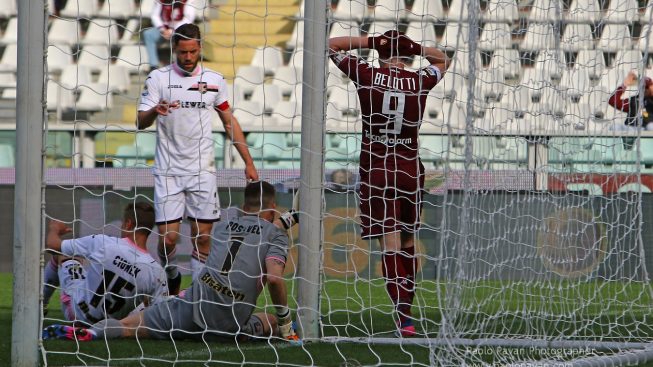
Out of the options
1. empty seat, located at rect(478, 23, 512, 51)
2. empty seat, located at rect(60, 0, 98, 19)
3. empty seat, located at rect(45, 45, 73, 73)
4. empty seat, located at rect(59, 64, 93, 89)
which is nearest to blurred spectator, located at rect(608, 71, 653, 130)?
empty seat, located at rect(478, 23, 512, 51)

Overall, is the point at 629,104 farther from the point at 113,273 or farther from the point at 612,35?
the point at 113,273

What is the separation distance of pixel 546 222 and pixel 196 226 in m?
2.34

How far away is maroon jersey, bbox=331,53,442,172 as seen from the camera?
19.6ft

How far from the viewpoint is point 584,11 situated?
6730 millimetres

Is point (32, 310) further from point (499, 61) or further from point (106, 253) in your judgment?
point (499, 61)

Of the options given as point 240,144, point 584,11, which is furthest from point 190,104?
point 584,11

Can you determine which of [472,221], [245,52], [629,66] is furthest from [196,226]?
[245,52]

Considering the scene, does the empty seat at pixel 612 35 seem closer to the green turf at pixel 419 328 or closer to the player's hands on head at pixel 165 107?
the green turf at pixel 419 328

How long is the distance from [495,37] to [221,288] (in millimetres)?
2218

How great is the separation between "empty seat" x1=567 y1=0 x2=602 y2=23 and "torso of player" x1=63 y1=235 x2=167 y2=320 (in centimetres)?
291

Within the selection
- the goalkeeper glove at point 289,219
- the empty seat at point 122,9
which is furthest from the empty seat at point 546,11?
the empty seat at point 122,9

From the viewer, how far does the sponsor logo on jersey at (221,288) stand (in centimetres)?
532

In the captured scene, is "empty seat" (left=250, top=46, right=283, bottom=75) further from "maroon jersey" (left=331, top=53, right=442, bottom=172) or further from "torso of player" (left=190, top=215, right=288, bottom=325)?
"torso of player" (left=190, top=215, right=288, bottom=325)

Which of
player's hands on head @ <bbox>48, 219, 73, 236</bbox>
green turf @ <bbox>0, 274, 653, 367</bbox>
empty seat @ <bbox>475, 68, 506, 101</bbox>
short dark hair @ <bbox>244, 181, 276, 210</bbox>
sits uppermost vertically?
empty seat @ <bbox>475, 68, 506, 101</bbox>
